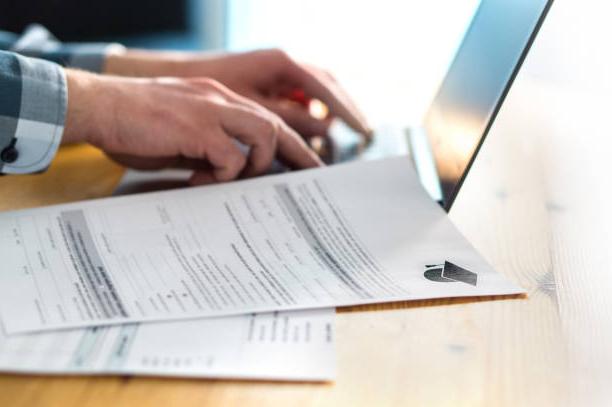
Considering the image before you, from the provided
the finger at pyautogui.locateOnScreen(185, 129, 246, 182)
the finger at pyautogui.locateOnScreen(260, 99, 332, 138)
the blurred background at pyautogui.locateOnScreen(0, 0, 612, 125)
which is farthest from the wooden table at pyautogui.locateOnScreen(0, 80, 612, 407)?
the blurred background at pyautogui.locateOnScreen(0, 0, 612, 125)

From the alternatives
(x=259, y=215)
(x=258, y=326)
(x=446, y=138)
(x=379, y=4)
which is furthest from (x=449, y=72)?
(x=379, y=4)

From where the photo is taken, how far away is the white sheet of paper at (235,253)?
1.77 ft

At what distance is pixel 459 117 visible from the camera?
790mm

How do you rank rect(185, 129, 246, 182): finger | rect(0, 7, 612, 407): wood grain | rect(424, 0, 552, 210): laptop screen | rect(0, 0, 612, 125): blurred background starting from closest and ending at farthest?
rect(0, 7, 612, 407): wood grain → rect(424, 0, 552, 210): laptop screen → rect(185, 129, 246, 182): finger → rect(0, 0, 612, 125): blurred background

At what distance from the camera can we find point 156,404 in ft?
1.47

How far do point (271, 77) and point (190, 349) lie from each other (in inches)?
22.2

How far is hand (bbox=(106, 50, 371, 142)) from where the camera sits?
956 mm

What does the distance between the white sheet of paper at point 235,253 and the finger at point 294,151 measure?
0.12 feet

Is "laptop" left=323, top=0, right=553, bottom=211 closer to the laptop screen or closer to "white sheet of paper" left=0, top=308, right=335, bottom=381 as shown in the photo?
the laptop screen

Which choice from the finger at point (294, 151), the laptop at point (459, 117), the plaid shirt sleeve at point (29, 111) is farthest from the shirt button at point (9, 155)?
the finger at point (294, 151)

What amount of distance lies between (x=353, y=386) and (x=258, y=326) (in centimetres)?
8

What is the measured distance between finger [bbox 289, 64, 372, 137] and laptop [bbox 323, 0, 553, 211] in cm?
2

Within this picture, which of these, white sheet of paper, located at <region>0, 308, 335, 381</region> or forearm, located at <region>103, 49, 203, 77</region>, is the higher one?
forearm, located at <region>103, 49, 203, 77</region>

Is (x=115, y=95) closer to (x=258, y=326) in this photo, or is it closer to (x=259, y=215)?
(x=259, y=215)
